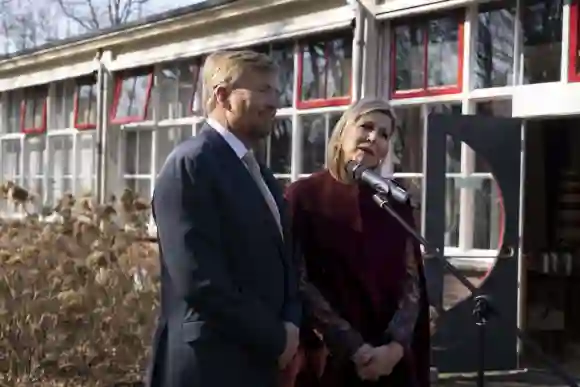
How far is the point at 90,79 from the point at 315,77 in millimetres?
4983

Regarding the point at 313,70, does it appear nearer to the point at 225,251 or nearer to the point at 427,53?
the point at 427,53

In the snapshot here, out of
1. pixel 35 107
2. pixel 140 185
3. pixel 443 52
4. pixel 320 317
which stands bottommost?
pixel 320 317

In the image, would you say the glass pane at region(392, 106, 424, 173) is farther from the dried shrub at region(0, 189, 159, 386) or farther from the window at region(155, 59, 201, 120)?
the window at region(155, 59, 201, 120)

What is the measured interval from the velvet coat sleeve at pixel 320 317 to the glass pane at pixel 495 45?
440cm

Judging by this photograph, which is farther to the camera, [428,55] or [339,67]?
[339,67]

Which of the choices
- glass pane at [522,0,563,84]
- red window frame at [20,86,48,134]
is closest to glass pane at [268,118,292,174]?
glass pane at [522,0,563,84]

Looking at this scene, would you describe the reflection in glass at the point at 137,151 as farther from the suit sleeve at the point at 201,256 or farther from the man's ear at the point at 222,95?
the suit sleeve at the point at 201,256

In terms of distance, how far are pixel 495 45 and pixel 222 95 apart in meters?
5.12

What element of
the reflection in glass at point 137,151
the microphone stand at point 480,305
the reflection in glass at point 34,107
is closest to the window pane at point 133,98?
the reflection in glass at point 137,151

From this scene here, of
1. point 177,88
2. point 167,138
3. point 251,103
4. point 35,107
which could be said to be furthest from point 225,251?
point 35,107

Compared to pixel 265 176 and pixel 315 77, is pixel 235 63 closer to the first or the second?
pixel 265 176

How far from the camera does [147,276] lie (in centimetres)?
629

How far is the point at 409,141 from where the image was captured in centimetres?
835

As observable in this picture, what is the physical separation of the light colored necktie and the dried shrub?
11.1ft
